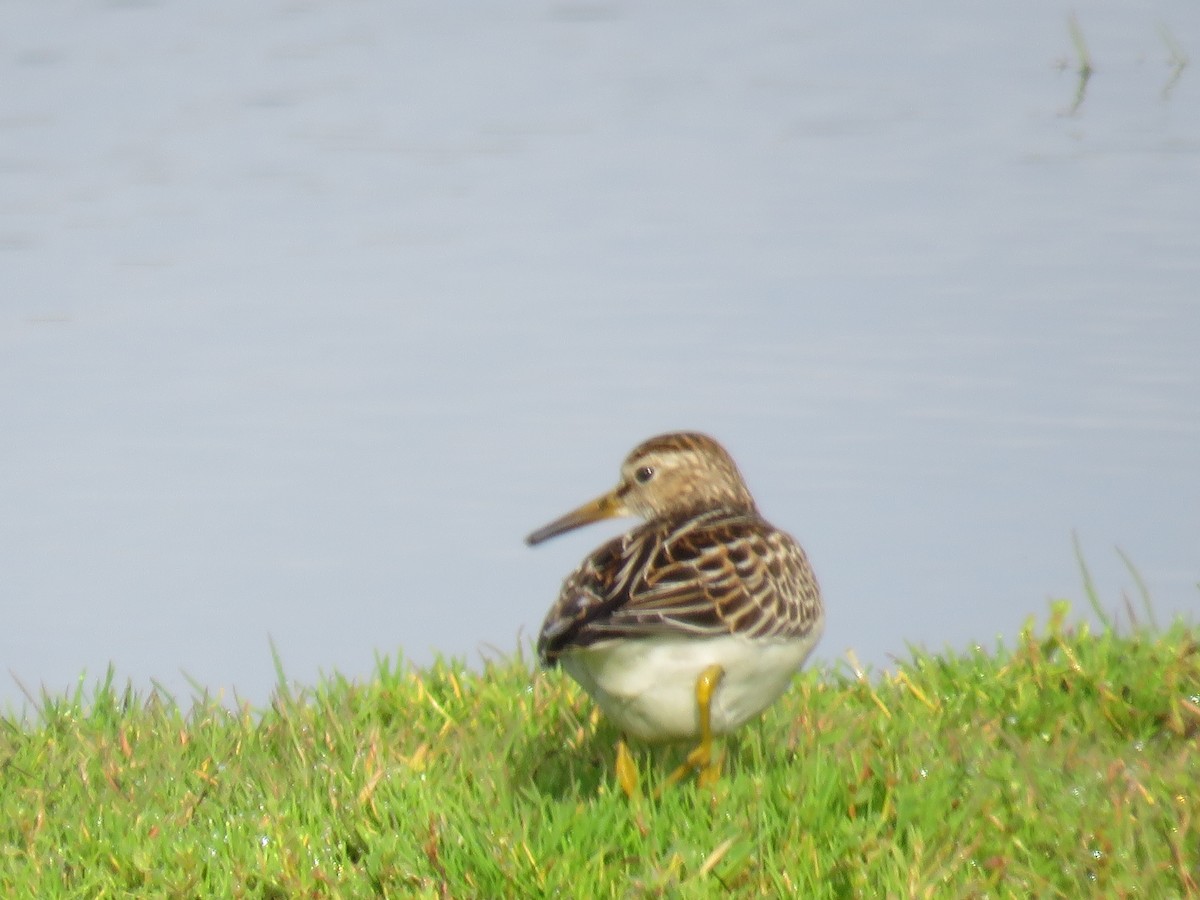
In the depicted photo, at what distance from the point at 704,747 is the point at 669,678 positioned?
0.34 meters

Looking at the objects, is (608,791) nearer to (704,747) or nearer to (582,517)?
(704,747)

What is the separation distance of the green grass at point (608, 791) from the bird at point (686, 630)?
32cm

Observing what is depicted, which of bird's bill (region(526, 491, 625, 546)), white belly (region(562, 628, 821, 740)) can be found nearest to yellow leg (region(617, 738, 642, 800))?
white belly (region(562, 628, 821, 740))

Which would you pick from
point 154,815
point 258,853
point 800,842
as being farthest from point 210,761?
point 800,842

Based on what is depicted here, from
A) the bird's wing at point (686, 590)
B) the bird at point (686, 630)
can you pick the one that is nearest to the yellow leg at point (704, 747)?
the bird at point (686, 630)

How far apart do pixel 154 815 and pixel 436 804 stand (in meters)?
0.94

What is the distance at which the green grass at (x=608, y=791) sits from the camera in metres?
5.93

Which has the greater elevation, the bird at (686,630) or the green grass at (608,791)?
the bird at (686,630)

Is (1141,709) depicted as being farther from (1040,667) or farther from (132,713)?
(132,713)

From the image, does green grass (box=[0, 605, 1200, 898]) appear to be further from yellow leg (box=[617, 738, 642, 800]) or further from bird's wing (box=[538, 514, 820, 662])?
bird's wing (box=[538, 514, 820, 662])

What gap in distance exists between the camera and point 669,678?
19.2ft

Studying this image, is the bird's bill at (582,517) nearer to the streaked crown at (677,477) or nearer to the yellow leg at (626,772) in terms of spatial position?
the streaked crown at (677,477)

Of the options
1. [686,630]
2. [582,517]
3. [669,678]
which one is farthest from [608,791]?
[582,517]

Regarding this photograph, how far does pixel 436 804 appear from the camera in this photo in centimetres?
631
